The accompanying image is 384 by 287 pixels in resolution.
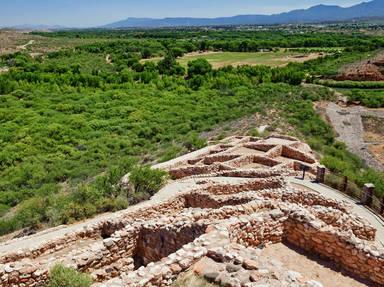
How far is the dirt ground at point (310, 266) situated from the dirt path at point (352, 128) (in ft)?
63.9

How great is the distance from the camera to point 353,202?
14.8 meters

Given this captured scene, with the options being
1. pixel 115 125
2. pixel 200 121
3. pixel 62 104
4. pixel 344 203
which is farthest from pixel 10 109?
pixel 344 203

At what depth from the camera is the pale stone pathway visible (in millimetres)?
12602

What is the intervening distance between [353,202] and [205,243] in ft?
27.9

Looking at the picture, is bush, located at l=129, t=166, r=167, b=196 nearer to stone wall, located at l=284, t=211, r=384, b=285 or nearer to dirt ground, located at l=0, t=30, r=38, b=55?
stone wall, located at l=284, t=211, r=384, b=285

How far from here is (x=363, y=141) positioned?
1347 inches

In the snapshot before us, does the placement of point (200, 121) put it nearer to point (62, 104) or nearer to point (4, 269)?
point (62, 104)

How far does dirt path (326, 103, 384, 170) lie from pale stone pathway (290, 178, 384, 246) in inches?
493

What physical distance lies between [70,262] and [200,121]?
2686cm

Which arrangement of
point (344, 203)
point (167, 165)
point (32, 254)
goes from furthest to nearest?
point (167, 165), point (344, 203), point (32, 254)

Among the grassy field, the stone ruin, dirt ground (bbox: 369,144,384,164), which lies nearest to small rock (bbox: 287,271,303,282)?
the stone ruin

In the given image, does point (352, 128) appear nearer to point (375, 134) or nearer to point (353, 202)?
point (375, 134)

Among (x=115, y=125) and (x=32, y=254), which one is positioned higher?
(x=32, y=254)

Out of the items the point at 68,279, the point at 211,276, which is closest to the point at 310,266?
the point at 211,276
